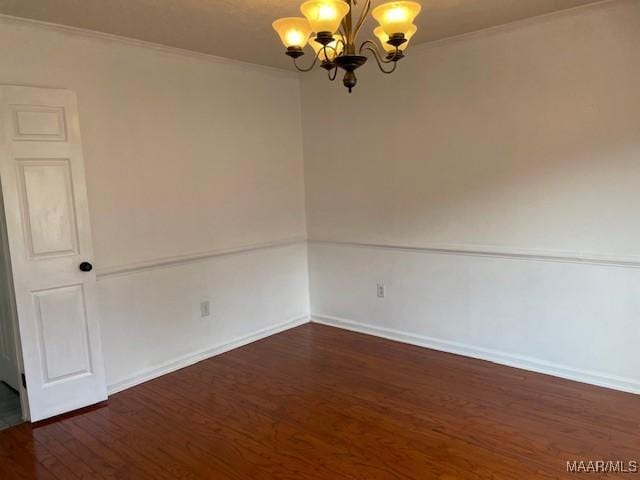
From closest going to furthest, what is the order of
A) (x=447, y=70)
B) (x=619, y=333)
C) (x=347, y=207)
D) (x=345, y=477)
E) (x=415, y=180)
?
(x=345, y=477) < (x=619, y=333) < (x=447, y=70) < (x=415, y=180) < (x=347, y=207)

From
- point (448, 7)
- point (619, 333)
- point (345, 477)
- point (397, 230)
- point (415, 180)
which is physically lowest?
point (345, 477)

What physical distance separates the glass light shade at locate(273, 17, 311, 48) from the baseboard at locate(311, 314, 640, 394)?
8.92 feet

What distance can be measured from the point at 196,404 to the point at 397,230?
212 centimetres

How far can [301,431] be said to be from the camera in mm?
2746

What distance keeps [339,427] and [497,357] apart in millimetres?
1511

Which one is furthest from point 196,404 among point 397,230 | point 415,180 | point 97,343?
point 415,180

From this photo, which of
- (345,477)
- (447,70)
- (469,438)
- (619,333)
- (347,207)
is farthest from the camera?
(347,207)

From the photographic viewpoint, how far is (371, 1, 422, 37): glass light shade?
1.90m

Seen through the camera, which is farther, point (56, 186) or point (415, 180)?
point (415, 180)

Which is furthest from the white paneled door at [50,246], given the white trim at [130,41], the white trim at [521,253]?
the white trim at [521,253]

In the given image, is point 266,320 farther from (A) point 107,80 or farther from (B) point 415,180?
(A) point 107,80

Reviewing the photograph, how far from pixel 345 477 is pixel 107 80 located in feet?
9.51

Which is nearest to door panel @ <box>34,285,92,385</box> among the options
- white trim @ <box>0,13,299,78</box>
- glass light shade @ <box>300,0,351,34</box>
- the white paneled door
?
the white paneled door

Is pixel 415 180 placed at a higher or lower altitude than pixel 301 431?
higher
